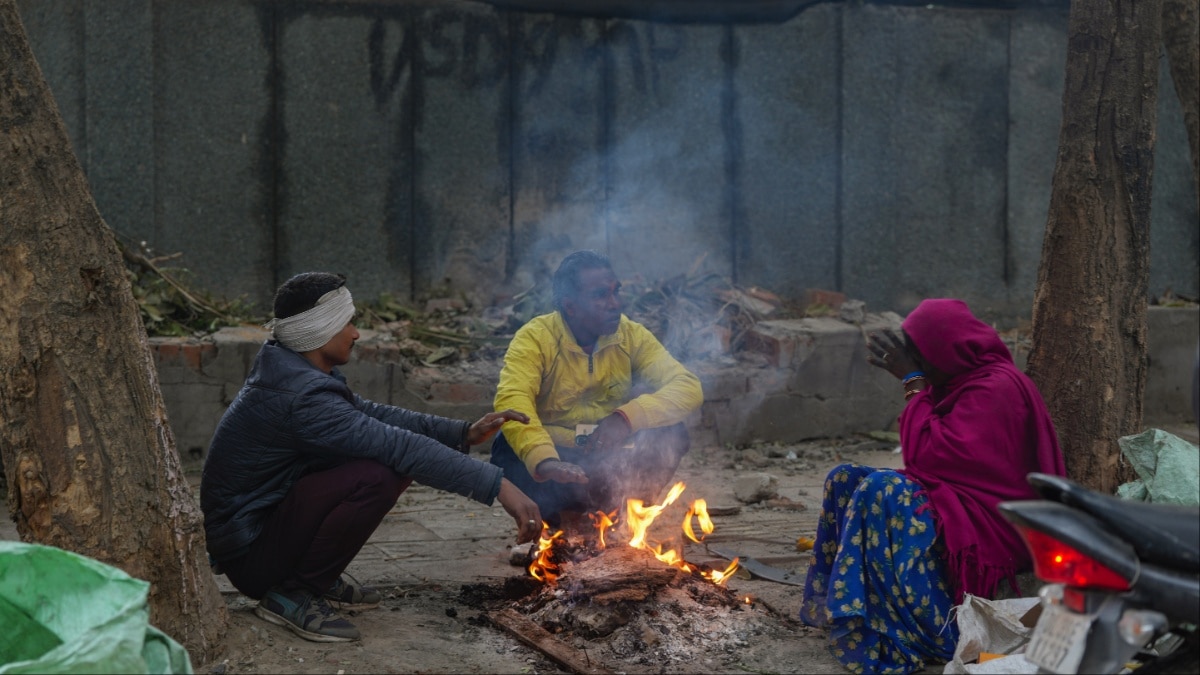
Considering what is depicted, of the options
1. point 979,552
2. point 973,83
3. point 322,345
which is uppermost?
point 973,83

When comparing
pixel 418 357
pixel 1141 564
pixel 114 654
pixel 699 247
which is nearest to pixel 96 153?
pixel 418 357

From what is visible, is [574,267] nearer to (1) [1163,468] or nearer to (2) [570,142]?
(1) [1163,468]

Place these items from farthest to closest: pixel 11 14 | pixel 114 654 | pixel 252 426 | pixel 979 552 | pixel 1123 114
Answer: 1. pixel 1123 114
2. pixel 252 426
3. pixel 979 552
4. pixel 11 14
5. pixel 114 654

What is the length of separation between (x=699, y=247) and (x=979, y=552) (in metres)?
5.64

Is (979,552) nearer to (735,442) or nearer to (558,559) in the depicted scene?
(558,559)

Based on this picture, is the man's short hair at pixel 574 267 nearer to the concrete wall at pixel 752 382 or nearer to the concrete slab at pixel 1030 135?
the concrete wall at pixel 752 382

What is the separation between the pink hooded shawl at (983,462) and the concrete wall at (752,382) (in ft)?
12.5

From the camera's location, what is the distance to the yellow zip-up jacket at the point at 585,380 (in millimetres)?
5285

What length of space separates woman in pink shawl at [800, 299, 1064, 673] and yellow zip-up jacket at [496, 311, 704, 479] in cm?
142

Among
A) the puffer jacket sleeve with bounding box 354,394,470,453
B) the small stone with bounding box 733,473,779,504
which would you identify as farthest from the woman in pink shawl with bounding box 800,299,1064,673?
the small stone with bounding box 733,473,779,504

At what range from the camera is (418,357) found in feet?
25.9

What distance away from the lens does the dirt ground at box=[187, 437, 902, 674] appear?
4.12 metres

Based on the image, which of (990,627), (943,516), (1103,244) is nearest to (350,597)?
(943,516)

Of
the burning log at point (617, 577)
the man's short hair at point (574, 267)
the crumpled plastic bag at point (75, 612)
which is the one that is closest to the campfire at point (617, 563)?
the burning log at point (617, 577)
